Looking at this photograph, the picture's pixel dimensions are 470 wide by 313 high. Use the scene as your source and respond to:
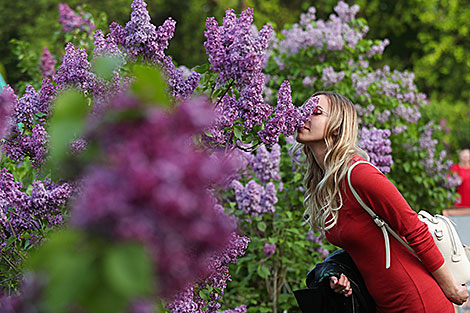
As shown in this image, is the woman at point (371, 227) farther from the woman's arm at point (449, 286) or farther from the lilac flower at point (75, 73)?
the lilac flower at point (75, 73)

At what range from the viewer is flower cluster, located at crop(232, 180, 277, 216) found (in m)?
3.62

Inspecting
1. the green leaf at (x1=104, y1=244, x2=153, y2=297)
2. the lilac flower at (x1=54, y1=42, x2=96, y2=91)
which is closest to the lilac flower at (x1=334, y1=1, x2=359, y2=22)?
the lilac flower at (x1=54, y1=42, x2=96, y2=91)

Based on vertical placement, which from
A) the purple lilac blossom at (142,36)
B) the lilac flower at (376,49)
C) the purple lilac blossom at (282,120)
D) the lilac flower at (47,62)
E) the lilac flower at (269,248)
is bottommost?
the purple lilac blossom at (282,120)

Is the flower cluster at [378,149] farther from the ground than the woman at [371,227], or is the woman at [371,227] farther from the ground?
the flower cluster at [378,149]

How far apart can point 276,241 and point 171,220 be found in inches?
119

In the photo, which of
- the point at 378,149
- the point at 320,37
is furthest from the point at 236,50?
the point at 320,37

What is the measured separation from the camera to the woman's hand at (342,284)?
228 cm

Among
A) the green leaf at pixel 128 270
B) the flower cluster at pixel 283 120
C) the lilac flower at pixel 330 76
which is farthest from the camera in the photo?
the lilac flower at pixel 330 76

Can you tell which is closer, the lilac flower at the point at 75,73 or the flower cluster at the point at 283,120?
the lilac flower at the point at 75,73

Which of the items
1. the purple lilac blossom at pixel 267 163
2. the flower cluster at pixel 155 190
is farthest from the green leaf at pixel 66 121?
the purple lilac blossom at pixel 267 163

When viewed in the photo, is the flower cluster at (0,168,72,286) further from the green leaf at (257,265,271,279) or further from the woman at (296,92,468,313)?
the green leaf at (257,265,271,279)

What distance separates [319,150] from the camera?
2436 mm

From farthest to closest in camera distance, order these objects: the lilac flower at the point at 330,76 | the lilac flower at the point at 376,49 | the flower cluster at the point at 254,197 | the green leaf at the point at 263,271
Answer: the lilac flower at the point at 376,49 → the lilac flower at the point at 330,76 → the green leaf at the point at 263,271 → the flower cluster at the point at 254,197

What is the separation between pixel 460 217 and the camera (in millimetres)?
3611
